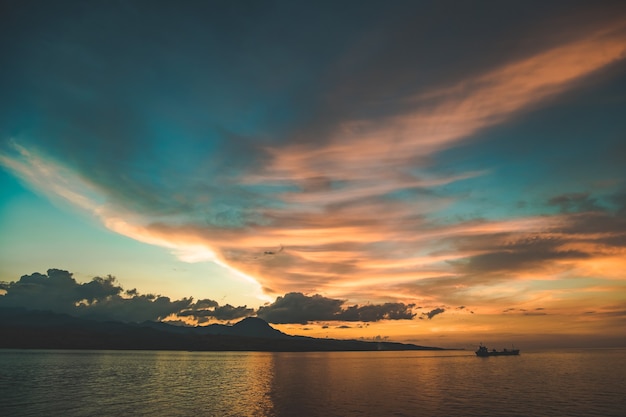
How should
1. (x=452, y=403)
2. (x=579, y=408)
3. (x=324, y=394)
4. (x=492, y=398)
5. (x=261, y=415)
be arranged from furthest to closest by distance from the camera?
(x=324, y=394) < (x=492, y=398) < (x=452, y=403) < (x=579, y=408) < (x=261, y=415)

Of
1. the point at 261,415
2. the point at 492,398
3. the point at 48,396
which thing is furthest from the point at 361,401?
the point at 48,396

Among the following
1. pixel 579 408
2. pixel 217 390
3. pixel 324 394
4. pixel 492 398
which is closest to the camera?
pixel 579 408

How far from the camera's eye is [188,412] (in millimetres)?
77625

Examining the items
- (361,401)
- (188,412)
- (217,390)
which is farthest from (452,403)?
(217,390)

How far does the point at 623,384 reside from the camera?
134 metres

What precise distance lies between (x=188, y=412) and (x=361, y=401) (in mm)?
39801

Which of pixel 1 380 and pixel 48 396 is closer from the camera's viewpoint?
pixel 48 396

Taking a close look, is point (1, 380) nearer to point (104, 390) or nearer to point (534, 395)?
point (104, 390)

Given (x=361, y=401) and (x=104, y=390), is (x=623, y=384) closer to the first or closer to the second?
(x=361, y=401)

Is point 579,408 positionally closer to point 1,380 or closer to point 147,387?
point 147,387

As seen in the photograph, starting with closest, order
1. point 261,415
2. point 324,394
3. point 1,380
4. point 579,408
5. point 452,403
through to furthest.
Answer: point 261,415 → point 579,408 → point 452,403 → point 324,394 → point 1,380

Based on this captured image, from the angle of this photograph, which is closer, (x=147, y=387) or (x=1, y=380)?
(x=147, y=387)

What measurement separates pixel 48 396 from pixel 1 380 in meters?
49.9

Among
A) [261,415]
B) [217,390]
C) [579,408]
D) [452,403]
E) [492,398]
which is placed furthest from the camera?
[217,390]
